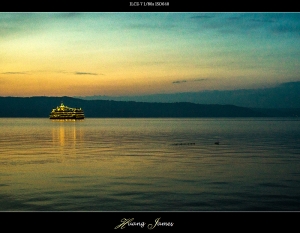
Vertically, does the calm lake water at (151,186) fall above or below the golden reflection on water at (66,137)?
above

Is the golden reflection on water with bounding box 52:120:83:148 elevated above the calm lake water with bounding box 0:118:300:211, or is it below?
below

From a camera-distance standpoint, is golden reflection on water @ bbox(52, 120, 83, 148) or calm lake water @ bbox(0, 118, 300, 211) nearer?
calm lake water @ bbox(0, 118, 300, 211)

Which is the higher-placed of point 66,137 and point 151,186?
Answer: point 151,186

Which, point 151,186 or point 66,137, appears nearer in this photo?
point 151,186

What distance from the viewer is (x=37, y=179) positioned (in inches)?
650

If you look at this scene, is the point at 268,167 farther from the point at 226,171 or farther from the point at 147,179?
the point at 147,179

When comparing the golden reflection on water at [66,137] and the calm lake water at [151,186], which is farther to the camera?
the golden reflection on water at [66,137]

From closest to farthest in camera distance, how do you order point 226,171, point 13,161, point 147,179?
point 147,179
point 226,171
point 13,161

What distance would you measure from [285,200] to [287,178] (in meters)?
4.78

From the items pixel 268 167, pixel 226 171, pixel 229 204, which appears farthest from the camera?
pixel 268 167
